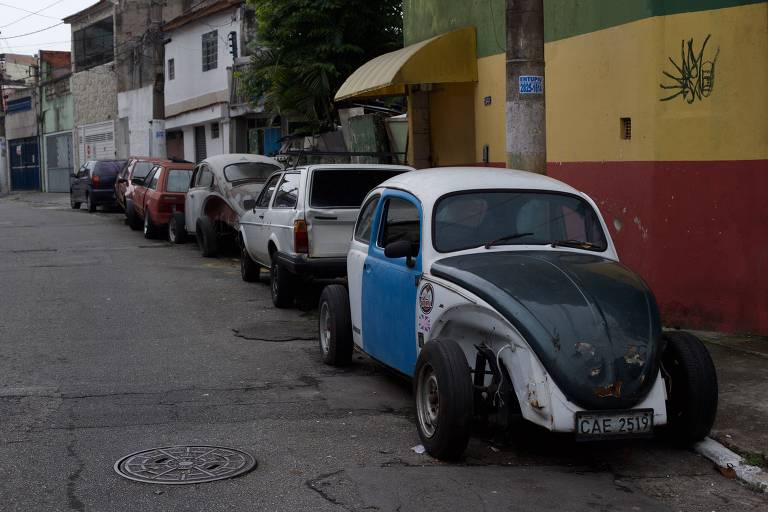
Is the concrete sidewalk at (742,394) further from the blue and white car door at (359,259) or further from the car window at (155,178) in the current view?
the car window at (155,178)

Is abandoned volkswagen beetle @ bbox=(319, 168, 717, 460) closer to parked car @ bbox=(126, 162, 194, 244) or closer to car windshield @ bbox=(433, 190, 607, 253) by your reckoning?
car windshield @ bbox=(433, 190, 607, 253)

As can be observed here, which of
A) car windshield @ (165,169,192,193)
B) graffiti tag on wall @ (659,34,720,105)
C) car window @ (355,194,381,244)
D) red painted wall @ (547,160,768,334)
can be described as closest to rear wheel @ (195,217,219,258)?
car windshield @ (165,169,192,193)

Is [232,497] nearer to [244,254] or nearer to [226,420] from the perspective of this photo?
[226,420]

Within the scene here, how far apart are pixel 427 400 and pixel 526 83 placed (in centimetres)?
425

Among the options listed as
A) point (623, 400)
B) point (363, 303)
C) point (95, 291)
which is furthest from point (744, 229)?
point (95, 291)

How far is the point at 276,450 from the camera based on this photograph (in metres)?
6.43

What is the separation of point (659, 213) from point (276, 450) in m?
5.67

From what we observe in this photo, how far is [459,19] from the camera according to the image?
51.2 feet

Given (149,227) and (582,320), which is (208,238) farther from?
(582,320)

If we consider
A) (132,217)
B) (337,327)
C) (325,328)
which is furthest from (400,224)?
(132,217)

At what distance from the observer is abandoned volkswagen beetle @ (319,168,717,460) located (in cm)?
577

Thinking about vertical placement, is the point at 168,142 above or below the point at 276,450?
above

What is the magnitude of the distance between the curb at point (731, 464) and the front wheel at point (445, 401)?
1.64m

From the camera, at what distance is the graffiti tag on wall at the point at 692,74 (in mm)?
10188
